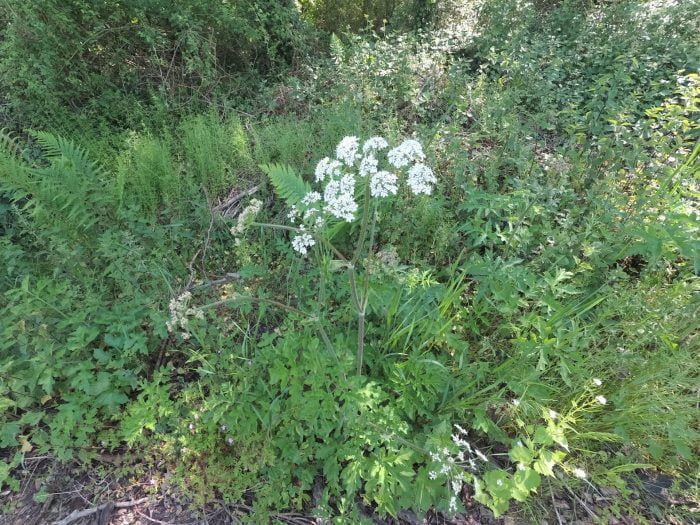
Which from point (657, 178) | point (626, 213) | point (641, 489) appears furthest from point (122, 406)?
point (657, 178)

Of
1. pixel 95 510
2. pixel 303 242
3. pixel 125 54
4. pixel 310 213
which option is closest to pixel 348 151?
pixel 310 213

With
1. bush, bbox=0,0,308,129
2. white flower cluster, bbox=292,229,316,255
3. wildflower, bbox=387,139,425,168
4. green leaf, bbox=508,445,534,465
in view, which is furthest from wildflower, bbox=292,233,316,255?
bush, bbox=0,0,308,129

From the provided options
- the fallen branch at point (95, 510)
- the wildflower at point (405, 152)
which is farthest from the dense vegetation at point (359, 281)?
the fallen branch at point (95, 510)

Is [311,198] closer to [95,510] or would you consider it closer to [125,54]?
[95,510]

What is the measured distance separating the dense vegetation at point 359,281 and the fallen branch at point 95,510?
0.60 ft

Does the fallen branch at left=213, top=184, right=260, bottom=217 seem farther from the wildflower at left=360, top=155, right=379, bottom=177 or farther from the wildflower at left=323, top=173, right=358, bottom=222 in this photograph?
the wildflower at left=360, top=155, right=379, bottom=177

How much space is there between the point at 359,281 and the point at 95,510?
1.90 m

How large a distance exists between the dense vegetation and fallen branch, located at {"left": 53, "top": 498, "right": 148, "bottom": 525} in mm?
184

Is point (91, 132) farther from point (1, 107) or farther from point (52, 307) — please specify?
point (52, 307)

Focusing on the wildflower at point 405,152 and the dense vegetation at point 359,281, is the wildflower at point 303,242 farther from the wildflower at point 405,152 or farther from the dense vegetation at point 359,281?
the wildflower at point 405,152

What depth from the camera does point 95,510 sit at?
2152 mm

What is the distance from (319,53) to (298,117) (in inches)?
58.9

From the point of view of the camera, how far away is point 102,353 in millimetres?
2381

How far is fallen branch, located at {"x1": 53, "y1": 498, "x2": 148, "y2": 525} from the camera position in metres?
2.13
